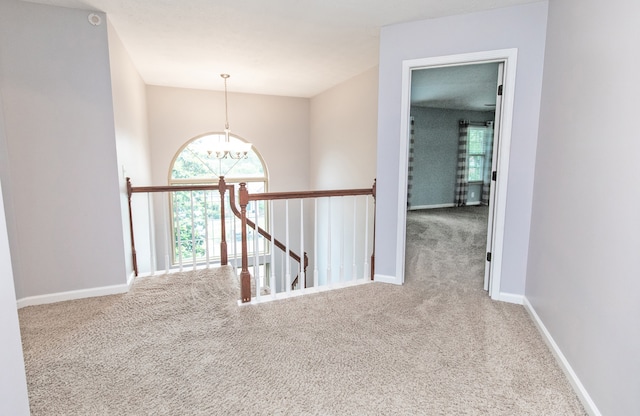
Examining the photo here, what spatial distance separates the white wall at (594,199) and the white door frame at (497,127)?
0.26 m

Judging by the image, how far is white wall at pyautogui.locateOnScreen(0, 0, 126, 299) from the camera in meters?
2.51

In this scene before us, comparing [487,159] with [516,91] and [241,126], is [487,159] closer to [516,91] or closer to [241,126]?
[516,91]

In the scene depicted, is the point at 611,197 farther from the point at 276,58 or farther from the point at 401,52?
the point at 276,58

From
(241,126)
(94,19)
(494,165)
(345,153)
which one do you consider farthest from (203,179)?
(494,165)

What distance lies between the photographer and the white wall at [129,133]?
117 inches

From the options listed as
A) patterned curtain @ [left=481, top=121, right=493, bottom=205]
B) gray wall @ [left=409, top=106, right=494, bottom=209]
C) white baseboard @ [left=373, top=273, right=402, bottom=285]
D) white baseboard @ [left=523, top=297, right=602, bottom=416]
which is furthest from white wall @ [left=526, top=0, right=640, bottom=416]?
patterned curtain @ [left=481, top=121, right=493, bottom=205]

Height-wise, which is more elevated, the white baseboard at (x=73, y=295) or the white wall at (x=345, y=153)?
the white wall at (x=345, y=153)

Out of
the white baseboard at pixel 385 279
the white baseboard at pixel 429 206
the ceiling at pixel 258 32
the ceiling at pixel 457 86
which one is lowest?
the white baseboard at pixel 385 279

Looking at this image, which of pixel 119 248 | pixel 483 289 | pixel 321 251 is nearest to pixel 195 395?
pixel 119 248

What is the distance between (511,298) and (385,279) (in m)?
1.07

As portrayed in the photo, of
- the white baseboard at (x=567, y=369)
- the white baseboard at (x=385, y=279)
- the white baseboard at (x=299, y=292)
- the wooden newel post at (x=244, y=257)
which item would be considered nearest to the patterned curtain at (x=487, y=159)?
the white baseboard at (x=385, y=279)

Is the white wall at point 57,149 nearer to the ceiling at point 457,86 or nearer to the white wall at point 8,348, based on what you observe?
the white wall at point 8,348

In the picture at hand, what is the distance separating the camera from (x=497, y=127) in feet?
8.95

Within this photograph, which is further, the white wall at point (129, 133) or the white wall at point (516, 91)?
the white wall at point (129, 133)
